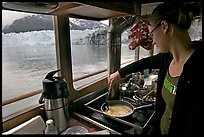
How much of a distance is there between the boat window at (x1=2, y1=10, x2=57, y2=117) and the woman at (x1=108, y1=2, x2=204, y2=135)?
873 mm

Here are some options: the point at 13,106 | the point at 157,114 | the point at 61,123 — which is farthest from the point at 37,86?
the point at 157,114

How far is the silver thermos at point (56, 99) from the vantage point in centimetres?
103

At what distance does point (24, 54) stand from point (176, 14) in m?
1.19

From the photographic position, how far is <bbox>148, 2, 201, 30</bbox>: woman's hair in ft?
3.02

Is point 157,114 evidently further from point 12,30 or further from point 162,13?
point 12,30

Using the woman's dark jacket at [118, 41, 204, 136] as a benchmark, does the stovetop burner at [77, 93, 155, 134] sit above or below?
below

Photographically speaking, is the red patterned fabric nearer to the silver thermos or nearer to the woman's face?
the woman's face

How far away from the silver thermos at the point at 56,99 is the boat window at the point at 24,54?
215 millimetres

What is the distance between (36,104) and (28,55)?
17.1 inches

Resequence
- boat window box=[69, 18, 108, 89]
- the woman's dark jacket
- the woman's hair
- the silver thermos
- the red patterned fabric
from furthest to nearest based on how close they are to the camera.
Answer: the red patterned fabric
boat window box=[69, 18, 108, 89]
the silver thermos
the woman's hair
the woman's dark jacket

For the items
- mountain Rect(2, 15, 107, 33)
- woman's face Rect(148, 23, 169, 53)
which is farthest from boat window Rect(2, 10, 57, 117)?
woman's face Rect(148, 23, 169, 53)

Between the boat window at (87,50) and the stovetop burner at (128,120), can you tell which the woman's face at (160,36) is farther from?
the boat window at (87,50)

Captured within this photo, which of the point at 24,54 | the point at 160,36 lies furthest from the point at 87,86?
the point at 160,36

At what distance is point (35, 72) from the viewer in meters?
1.37
